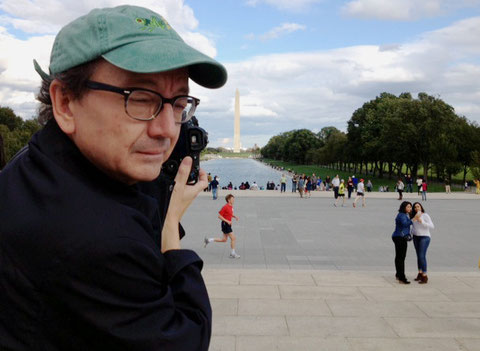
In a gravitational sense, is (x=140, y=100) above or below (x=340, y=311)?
above

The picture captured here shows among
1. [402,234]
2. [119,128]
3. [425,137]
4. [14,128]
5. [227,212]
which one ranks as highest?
[14,128]

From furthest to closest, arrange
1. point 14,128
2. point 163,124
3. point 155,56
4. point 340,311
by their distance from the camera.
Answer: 1. point 14,128
2. point 340,311
3. point 163,124
4. point 155,56

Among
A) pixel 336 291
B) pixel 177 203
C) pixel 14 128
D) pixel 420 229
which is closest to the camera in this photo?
pixel 177 203

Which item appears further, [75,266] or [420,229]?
[420,229]

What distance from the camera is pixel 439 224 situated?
19.8 metres

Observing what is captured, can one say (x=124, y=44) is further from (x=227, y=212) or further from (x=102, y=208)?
Answer: (x=227, y=212)

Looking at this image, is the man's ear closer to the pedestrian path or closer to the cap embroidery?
the cap embroidery

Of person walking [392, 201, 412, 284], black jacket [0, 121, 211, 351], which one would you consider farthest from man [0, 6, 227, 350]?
person walking [392, 201, 412, 284]

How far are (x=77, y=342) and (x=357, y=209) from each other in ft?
85.1

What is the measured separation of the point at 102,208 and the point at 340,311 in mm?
7254

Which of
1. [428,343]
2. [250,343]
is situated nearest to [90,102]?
[250,343]

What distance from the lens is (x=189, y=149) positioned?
167 cm

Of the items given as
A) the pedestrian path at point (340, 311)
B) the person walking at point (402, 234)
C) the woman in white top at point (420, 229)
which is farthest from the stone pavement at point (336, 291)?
the woman in white top at point (420, 229)

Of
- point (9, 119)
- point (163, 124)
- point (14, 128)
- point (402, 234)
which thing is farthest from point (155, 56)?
point (9, 119)
